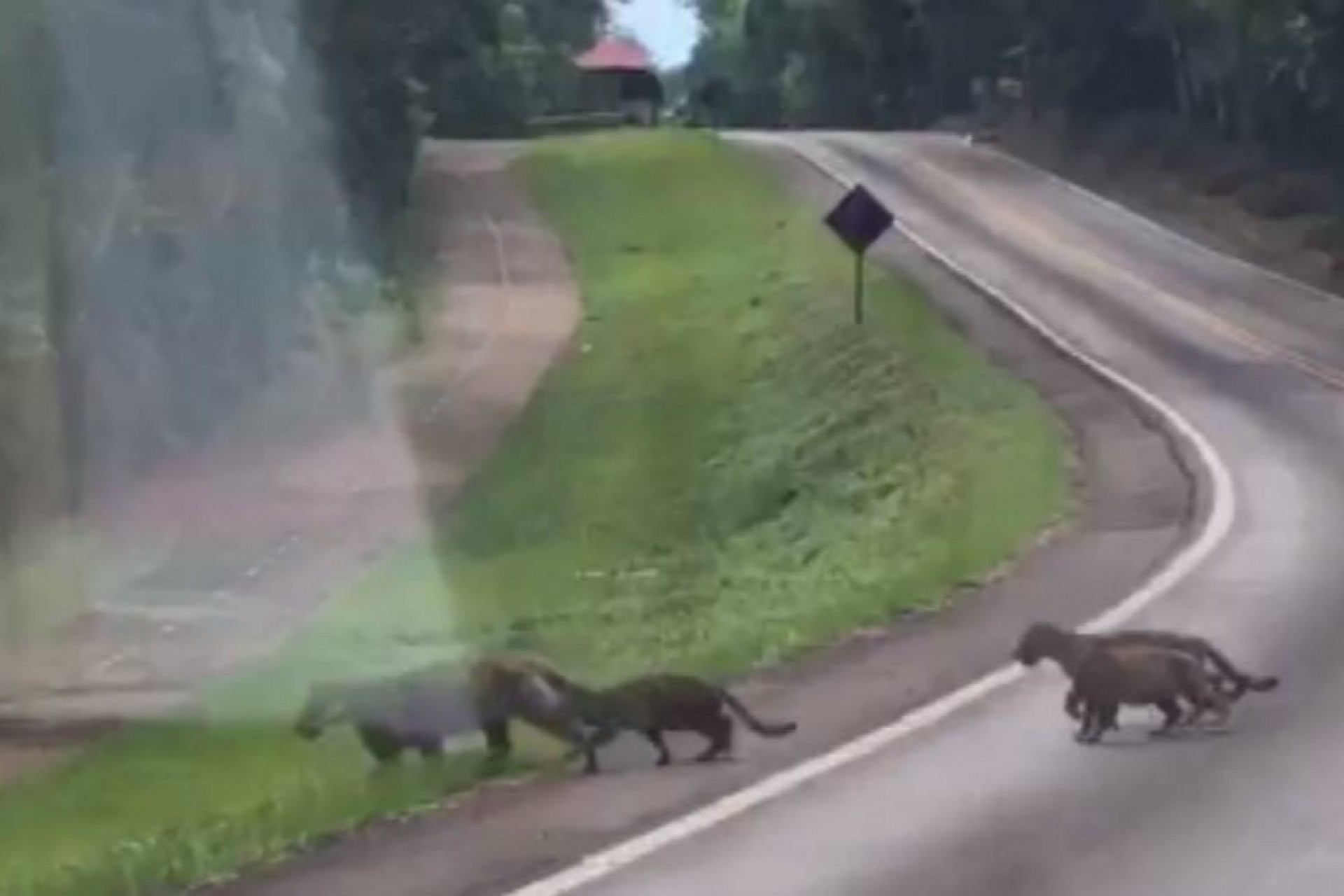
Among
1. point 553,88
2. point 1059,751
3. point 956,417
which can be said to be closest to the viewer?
point 1059,751

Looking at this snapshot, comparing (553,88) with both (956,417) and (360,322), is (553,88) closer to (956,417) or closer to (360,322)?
(360,322)

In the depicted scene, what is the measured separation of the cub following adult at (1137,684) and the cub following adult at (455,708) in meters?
2.25


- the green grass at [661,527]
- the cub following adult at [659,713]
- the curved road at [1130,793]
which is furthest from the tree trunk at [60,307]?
the cub following adult at [659,713]

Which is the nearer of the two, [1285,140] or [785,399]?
[785,399]

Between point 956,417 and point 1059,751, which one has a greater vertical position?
point 1059,751

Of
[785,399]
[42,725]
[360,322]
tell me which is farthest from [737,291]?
[42,725]

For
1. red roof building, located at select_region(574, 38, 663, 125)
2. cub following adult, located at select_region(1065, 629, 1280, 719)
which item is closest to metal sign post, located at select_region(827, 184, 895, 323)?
cub following adult, located at select_region(1065, 629, 1280, 719)

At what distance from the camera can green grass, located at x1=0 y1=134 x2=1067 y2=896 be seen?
19250mm

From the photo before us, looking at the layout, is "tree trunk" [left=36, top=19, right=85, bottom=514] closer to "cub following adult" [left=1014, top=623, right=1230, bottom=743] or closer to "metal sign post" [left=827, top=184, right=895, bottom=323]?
"metal sign post" [left=827, top=184, right=895, bottom=323]

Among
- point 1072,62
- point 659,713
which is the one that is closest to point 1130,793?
point 659,713

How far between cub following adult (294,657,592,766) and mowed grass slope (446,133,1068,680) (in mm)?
2668

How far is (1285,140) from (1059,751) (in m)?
54.8

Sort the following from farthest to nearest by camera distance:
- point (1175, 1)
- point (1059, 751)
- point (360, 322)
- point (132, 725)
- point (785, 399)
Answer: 1. point (1175, 1)
2. point (360, 322)
3. point (785, 399)
4. point (132, 725)
5. point (1059, 751)

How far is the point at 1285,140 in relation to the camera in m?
67.9
